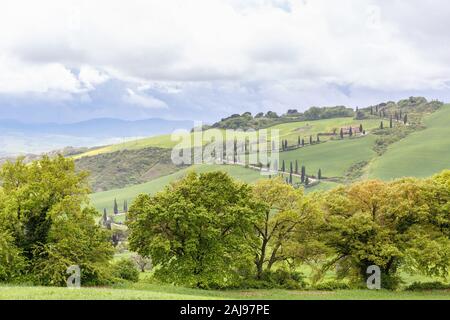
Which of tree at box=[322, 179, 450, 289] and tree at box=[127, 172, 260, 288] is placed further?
tree at box=[322, 179, 450, 289]

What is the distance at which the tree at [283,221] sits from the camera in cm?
6062

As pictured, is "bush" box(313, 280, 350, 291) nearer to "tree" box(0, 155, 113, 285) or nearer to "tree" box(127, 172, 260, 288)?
"tree" box(127, 172, 260, 288)

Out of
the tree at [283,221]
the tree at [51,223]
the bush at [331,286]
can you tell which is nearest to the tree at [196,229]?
the tree at [283,221]

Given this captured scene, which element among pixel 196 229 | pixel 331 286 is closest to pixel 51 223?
pixel 196 229

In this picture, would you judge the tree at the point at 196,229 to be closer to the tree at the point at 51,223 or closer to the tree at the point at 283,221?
the tree at the point at 283,221

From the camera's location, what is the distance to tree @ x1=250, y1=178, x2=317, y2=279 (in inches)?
2387

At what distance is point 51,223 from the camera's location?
163ft

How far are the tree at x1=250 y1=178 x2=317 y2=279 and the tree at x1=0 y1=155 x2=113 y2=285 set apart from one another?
63.2ft

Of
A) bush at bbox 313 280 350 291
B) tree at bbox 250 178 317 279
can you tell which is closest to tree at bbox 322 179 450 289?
bush at bbox 313 280 350 291

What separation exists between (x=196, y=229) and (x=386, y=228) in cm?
2359

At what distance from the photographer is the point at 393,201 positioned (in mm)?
60969

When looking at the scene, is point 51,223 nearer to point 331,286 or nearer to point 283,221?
point 283,221

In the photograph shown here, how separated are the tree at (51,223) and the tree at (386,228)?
2753cm

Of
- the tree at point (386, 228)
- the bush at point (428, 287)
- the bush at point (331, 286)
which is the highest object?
the tree at point (386, 228)
